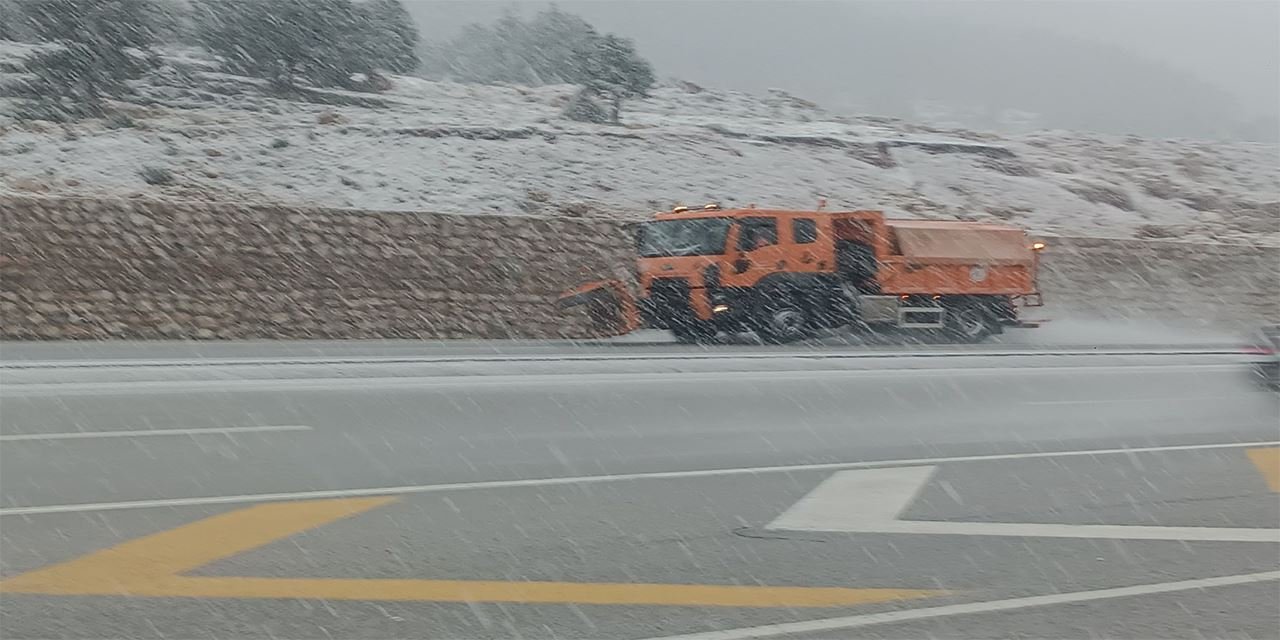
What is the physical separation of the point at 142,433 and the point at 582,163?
25.3m

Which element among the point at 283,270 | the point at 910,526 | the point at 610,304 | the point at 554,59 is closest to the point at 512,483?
the point at 910,526

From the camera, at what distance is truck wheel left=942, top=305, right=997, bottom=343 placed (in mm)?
23406

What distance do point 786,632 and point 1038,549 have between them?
2.10m

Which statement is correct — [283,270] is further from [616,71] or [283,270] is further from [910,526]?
[616,71]

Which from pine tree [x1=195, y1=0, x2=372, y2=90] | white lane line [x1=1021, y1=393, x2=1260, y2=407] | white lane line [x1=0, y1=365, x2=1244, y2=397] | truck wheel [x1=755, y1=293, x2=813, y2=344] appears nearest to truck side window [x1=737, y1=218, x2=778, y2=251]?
truck wheel [x1=755, y1=293, x2=813, y2=344]

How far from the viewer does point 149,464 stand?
29.6 feet

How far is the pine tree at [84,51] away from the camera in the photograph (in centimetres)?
3650

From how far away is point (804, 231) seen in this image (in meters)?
21.8

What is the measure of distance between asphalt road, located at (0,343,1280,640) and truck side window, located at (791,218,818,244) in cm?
662

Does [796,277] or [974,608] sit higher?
[974,608]

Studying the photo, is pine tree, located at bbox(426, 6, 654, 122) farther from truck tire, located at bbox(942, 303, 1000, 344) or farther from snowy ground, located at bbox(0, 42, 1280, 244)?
truck tire, located at bbox(942, 303, 1000, 344)

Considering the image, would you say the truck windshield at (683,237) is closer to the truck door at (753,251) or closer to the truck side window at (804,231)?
the truck door at (753,251)

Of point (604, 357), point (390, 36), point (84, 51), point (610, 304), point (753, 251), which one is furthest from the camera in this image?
point (390, 36)

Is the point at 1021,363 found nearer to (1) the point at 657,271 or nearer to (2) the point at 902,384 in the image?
(2) the point at 902,384
